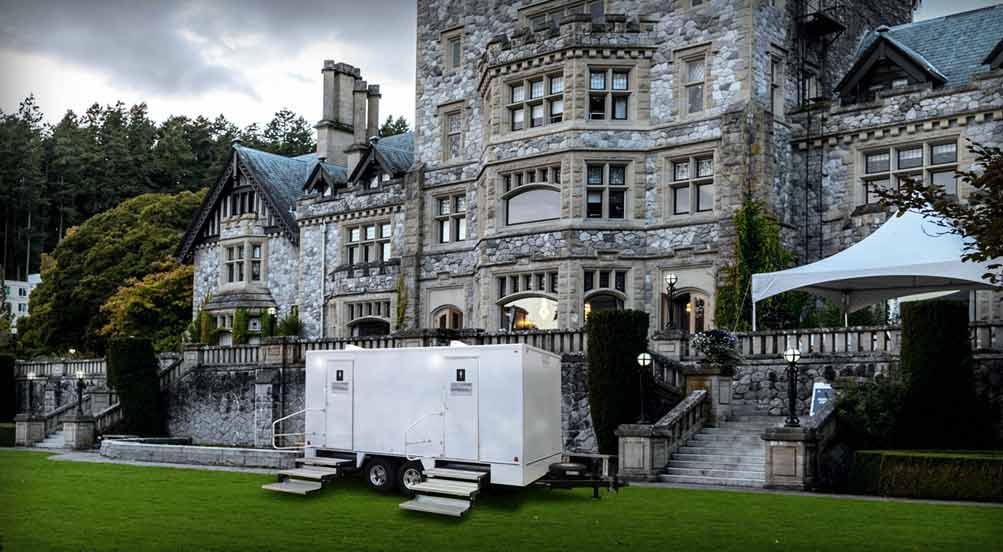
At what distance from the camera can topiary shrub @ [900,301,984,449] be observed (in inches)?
751

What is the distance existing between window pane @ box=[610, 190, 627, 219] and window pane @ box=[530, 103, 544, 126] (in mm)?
2977

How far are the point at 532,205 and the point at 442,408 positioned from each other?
15001mm

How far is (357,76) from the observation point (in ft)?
141

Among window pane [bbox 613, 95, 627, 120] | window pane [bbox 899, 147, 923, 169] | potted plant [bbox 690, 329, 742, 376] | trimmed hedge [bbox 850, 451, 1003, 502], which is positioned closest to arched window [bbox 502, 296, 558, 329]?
window pane [bbox 613, 95, 627, 120]

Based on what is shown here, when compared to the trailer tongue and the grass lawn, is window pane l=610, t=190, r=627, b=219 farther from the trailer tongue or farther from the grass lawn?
the grass lawn

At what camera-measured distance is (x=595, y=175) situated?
29844 millimetres

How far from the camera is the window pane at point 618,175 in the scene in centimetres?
2986

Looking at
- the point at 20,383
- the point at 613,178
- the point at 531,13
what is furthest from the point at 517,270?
the point at 20,383

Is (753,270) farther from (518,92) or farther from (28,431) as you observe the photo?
(28,431)

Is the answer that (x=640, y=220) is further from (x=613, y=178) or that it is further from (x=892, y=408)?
(x=892, y=408)

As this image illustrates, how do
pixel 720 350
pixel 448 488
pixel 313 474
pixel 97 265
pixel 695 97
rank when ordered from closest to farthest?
pixel 448 488
pixel 313 474
pixel 720 350
pixel 695 97
pixel 97 265

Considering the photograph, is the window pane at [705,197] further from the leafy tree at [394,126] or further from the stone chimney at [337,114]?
the leafy tree at [394,126]

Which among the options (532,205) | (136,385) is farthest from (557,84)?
(136,385)

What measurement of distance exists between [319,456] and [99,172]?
48.1 meters
